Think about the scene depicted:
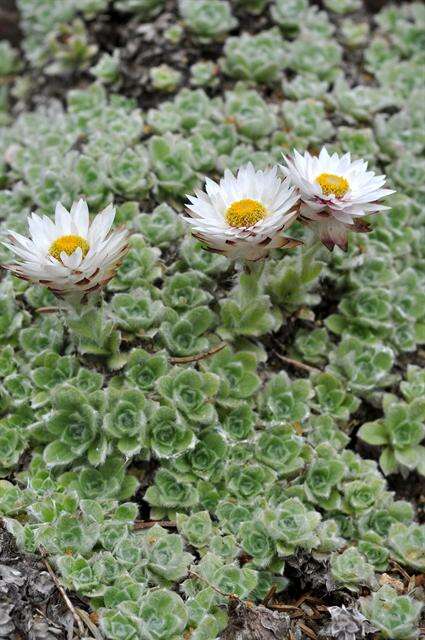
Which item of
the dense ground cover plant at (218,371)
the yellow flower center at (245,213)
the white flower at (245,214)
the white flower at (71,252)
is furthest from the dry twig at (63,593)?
the yellow flower center at (245,213)

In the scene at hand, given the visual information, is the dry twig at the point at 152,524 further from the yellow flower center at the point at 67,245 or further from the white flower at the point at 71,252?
the yellow flower center at the point at 67,245

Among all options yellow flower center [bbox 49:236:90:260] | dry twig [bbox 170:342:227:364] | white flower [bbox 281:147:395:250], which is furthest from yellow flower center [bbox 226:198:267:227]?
dry twig [bbox 170:342:227:364]

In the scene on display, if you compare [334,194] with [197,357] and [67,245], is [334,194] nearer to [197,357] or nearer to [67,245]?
[197,357]

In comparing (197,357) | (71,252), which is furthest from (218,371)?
(71,252)

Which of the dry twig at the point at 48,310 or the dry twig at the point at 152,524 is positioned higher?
the dry twig at the point at 48,310

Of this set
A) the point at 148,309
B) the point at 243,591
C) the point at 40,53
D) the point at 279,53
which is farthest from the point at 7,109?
the point at 243,591

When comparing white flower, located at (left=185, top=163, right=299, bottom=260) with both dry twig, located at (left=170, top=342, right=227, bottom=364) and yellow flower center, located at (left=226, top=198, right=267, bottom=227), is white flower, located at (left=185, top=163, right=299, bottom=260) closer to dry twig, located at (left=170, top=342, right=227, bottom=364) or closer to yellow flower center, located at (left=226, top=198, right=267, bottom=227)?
yellow flower center, located at (left=226, top=198, right=267, bottom=227)

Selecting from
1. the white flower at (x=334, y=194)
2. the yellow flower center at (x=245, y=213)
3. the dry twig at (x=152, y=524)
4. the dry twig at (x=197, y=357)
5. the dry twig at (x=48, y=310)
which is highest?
the yellow flower center at (x=245, y=213)
